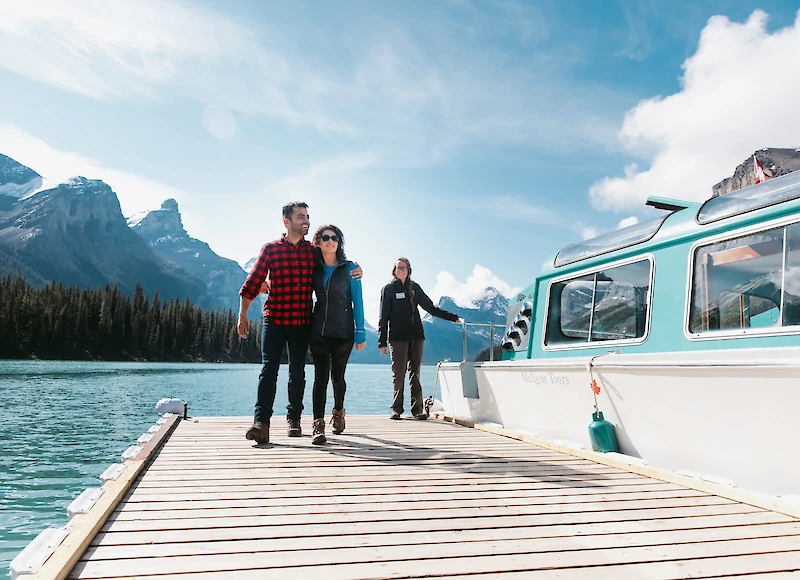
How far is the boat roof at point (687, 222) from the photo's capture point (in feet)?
14.8

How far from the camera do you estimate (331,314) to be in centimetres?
611

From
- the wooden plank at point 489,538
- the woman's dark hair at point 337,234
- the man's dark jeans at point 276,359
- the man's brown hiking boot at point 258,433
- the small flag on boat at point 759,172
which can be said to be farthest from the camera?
the small flag on boat at point 759,172

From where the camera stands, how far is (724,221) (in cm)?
496

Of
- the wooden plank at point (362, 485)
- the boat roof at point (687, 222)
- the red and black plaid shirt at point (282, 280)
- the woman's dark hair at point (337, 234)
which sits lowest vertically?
the wooden plank at point (362, 485)

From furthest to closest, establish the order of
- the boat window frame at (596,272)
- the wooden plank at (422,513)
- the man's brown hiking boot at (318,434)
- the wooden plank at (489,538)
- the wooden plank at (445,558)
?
the man's brown hiking boot at (318,434) < the boat window frame at (596,272) < the wooden plank at (422,513) < the wooden plank at (489,538) < the wooden plank at (445,558)

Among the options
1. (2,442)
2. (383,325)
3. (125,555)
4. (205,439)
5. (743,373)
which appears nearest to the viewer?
(125,555)

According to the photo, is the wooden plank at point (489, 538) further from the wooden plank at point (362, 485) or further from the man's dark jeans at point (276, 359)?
the man's dark jeans at point (276, 359)

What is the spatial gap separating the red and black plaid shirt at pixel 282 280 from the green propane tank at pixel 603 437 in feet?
10.5

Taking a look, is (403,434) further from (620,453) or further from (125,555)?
(125,555)

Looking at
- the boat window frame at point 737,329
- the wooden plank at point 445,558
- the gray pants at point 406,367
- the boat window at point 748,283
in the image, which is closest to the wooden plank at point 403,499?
the wooden plank at point 445,558

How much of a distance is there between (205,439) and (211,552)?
12.9 ft

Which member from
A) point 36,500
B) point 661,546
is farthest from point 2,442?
point 661,546

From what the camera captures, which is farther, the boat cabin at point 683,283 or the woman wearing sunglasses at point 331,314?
the woman wearing sunglasses at point 331,314

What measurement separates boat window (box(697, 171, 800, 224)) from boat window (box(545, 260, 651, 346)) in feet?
2.67
